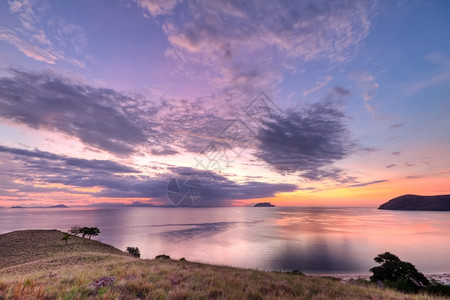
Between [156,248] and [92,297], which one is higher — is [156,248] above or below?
below

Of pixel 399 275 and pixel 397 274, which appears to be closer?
pixel 399 275

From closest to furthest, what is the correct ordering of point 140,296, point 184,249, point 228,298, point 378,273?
point 140,296, point 228,298, point 378,273, point 184,249

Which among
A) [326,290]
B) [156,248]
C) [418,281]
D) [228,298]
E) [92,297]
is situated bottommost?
[156,248]

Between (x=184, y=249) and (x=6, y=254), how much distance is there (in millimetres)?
43658

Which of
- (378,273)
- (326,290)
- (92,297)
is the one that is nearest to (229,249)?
(378,273)

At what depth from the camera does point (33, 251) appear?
33312 mm

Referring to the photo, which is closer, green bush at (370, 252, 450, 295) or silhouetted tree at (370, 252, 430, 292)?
green bush at (370, 252, 450, 295)

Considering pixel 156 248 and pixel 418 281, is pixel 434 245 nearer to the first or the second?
pixel 418 281

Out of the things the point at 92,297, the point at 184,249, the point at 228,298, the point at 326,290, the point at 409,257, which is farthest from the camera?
the point at 184,249

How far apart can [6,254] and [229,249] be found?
52.7m

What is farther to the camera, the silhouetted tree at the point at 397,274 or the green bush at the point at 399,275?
the silhouetted tree at the point at 397,274

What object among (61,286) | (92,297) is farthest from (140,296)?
(61,286)

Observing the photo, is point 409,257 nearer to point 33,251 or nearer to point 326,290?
point 326,290

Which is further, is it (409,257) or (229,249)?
(229,249)
